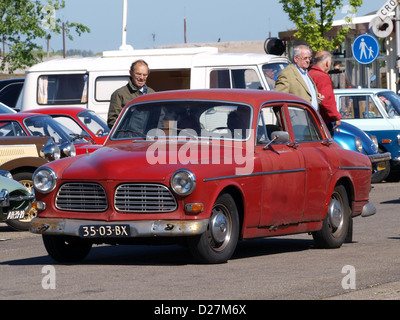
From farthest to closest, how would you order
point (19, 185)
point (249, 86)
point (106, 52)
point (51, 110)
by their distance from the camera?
point (106, 52) → point (249, 86) → point (51, 110) → point (19, 185)

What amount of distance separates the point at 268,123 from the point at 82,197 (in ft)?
7.37

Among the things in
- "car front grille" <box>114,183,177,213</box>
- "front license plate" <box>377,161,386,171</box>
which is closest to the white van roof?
"front license plate" <box>377,161,386,171</box>

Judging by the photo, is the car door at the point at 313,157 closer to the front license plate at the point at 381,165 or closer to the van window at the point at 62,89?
the front license plate at the point at 381,165

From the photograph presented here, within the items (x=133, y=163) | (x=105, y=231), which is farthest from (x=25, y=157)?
(x=105, y=231)

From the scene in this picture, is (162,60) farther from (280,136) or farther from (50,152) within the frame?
(280,136)

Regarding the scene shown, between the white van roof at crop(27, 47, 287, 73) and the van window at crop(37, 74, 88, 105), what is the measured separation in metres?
0.19

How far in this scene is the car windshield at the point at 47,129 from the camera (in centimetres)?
1667

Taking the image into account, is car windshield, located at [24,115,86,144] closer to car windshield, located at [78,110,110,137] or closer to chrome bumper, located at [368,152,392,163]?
car windshield, located at [78,110,110,137]

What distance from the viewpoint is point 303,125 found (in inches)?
455

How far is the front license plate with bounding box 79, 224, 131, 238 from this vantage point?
31.0 feet

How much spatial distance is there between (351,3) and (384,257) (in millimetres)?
28312

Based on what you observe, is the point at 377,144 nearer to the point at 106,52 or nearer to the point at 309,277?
the point at 106,52

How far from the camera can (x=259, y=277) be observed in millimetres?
8867

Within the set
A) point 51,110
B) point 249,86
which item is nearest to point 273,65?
point 249,86
